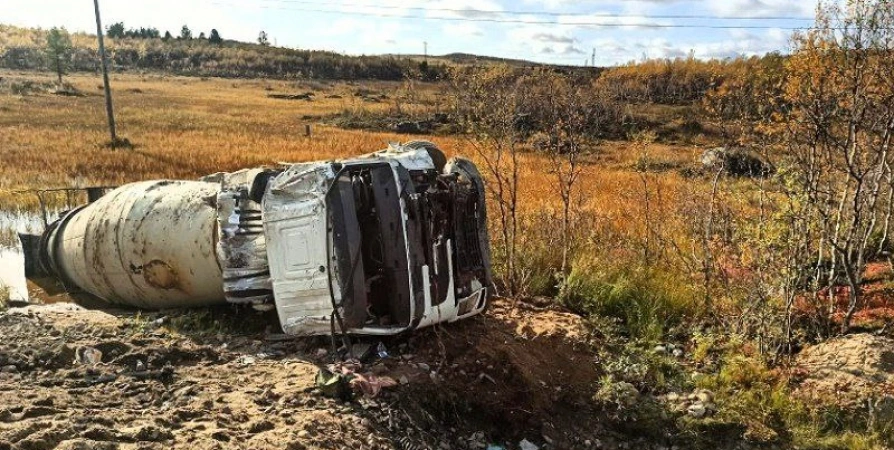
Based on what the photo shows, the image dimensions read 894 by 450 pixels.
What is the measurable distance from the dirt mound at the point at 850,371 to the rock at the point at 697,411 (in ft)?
2.65

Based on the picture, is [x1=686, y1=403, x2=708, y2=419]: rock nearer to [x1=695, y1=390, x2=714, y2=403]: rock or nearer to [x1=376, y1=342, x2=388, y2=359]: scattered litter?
[x1=695, y1=390, x2=714, y2=403]: rock

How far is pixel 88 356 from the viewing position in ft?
13.3

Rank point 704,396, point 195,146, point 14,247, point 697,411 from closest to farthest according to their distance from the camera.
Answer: point 697,411, point 704,396, point 14,247, point 195,146

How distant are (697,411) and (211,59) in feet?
248

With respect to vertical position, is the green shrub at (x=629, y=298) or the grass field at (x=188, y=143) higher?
the grass field at (x=188, y=143)

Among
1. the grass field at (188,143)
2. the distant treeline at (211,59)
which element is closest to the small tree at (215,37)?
the distant treeline at (211,59)

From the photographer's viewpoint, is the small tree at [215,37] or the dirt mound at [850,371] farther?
the small tree at [215,37]

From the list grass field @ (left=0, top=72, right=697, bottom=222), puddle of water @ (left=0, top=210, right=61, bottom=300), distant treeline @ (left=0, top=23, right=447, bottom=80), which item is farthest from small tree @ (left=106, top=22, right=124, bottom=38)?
puddle of water @ (left=0, top=210, right=61, bottom=300)

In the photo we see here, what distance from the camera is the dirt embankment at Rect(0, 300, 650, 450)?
10.6 ft

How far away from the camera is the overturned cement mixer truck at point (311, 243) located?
4.04 meters

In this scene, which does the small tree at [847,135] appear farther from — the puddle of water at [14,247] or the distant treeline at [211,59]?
the distant treeline at [211,59]

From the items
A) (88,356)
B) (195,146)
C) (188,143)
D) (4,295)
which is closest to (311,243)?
(88,356)

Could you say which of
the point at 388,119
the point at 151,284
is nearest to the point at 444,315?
the point at 151,284

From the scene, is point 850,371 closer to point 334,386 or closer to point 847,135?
point 847,135
